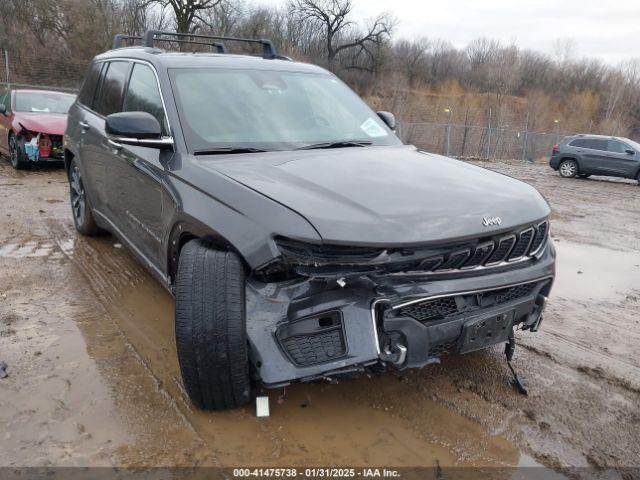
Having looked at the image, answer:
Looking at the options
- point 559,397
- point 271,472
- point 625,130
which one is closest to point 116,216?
point 271,472

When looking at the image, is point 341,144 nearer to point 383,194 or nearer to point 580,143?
point 383,194

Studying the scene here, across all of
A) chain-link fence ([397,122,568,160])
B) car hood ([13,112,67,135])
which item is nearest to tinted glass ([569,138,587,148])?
chain-link fence ([397,122,568,160])

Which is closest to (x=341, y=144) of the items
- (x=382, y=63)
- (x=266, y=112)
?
(x=266, y=112)

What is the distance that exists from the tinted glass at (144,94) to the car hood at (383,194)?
27.2 inches

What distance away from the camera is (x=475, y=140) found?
92.6ft

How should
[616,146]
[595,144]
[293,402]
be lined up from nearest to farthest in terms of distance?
[293,402]
[616,146]
[595,144]

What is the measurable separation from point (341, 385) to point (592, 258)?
455cm

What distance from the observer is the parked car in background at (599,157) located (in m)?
16.5

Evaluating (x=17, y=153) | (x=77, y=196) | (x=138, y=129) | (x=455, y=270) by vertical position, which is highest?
(x=138, y=129)

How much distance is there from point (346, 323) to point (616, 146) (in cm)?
1766

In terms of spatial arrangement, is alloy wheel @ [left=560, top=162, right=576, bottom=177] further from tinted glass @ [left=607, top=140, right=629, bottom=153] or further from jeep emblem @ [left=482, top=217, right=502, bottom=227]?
jeep emblem @ [left=482, top=217, right=502, bottom=227]

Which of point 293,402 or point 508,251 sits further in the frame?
point 293,402

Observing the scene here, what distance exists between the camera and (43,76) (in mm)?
23219

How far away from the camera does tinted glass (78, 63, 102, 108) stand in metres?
4.94
